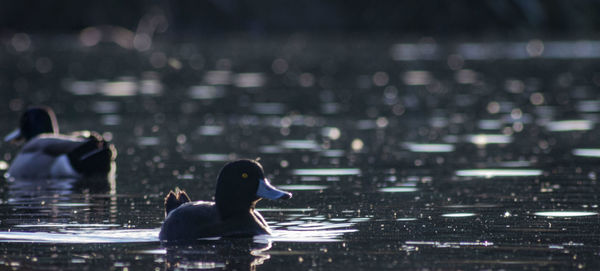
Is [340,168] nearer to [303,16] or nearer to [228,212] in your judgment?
[228,212]

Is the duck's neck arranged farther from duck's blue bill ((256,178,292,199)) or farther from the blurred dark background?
the blurred dark background

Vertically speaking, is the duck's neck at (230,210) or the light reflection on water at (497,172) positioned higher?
the light reflection on water at (497,172)

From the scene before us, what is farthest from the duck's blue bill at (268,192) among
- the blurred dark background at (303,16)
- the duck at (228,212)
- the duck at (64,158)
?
the blurred dark background at (303,16)

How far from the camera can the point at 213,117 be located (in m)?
32.6

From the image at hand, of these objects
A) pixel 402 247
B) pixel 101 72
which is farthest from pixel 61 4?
pixel 402 247

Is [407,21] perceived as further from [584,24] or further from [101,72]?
[101,72]

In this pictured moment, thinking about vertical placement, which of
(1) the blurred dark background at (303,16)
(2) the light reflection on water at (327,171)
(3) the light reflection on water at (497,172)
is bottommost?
(3) the light reflection on water at (497,172)

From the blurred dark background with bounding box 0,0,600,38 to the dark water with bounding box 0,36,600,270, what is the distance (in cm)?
6686

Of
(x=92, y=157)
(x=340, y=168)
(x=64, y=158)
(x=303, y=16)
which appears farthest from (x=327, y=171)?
(x=303, y=16)

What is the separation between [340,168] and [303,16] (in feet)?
371

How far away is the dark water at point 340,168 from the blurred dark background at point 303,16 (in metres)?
66.9

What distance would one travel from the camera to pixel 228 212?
13.6 metres

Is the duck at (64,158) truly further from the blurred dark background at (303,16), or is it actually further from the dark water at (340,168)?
the blurred dark background at (303,16)

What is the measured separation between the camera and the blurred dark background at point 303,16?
118750 millimetres
